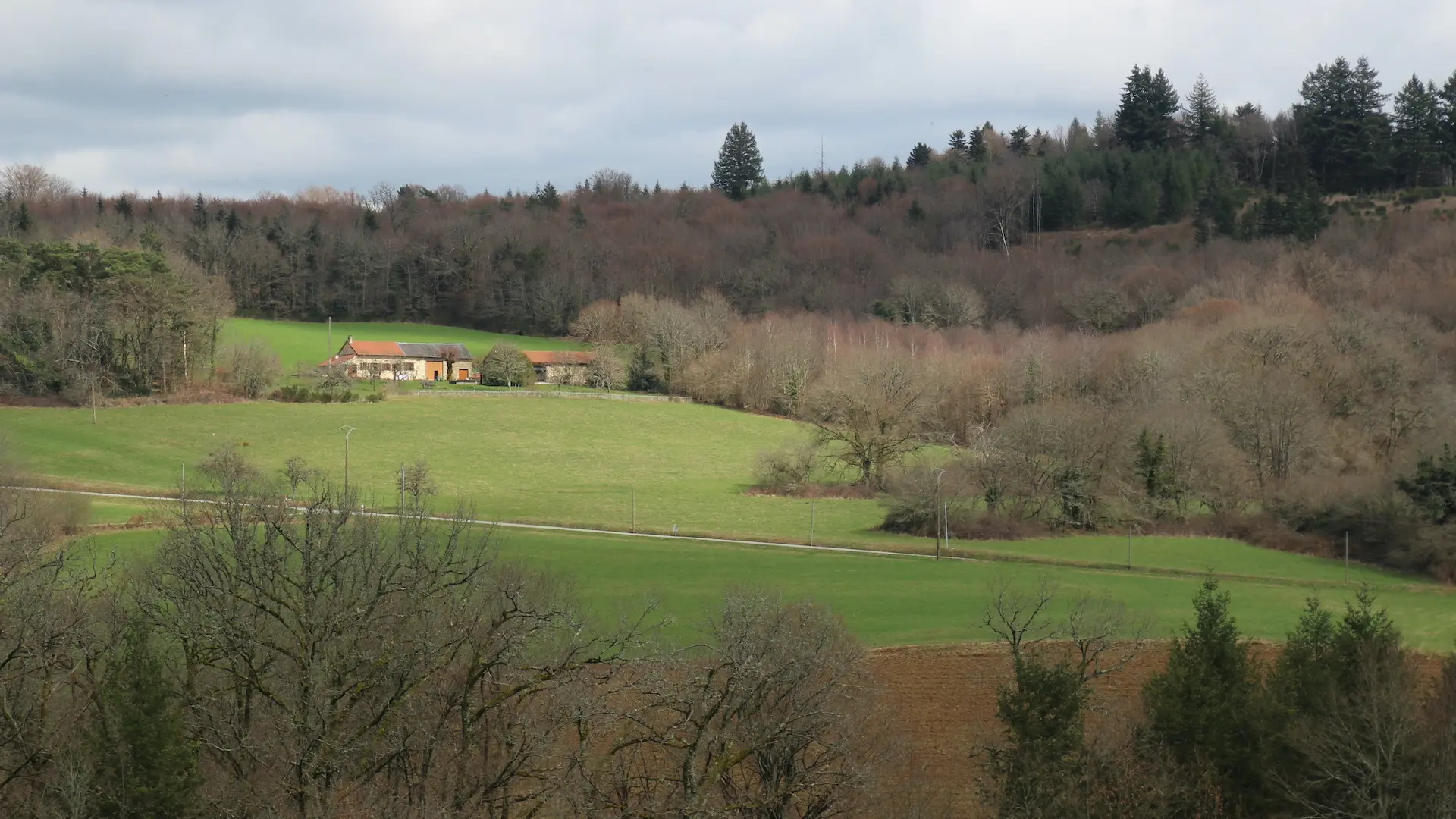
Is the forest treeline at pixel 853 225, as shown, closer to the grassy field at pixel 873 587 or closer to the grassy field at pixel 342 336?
the grassy field at pixel 342 336

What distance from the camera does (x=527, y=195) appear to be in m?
188

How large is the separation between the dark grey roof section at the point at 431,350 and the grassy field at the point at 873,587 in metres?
63.8

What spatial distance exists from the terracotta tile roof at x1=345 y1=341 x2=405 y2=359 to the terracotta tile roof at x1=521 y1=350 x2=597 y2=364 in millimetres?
10388

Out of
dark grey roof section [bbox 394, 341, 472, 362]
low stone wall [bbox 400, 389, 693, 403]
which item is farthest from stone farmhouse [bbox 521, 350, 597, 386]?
low stone wall [bbox 400, 389, 693, 403]

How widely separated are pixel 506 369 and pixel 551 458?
2985cm

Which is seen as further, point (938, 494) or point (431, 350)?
point (431, 350)

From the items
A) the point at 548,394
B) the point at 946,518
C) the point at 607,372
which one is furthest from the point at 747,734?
the point at 607,372

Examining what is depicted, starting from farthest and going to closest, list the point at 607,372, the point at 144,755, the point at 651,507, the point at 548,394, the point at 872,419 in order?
the point at 607,372 < the point at 548,394 < the point at 872,419 < the point at 651,507 < the point at 144,755

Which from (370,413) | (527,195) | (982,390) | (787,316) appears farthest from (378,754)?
(527,195)

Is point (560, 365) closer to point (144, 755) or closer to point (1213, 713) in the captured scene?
point (1213, 713)

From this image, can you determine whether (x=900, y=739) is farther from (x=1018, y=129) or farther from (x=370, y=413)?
(x=1018, y=129)

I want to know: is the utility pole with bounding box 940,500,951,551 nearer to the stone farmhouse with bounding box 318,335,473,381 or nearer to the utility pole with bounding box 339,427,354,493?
the utility pole with bounding box 339,427,354,493

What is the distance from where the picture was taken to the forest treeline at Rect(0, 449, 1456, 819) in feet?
72.4

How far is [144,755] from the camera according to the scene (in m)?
22.1
